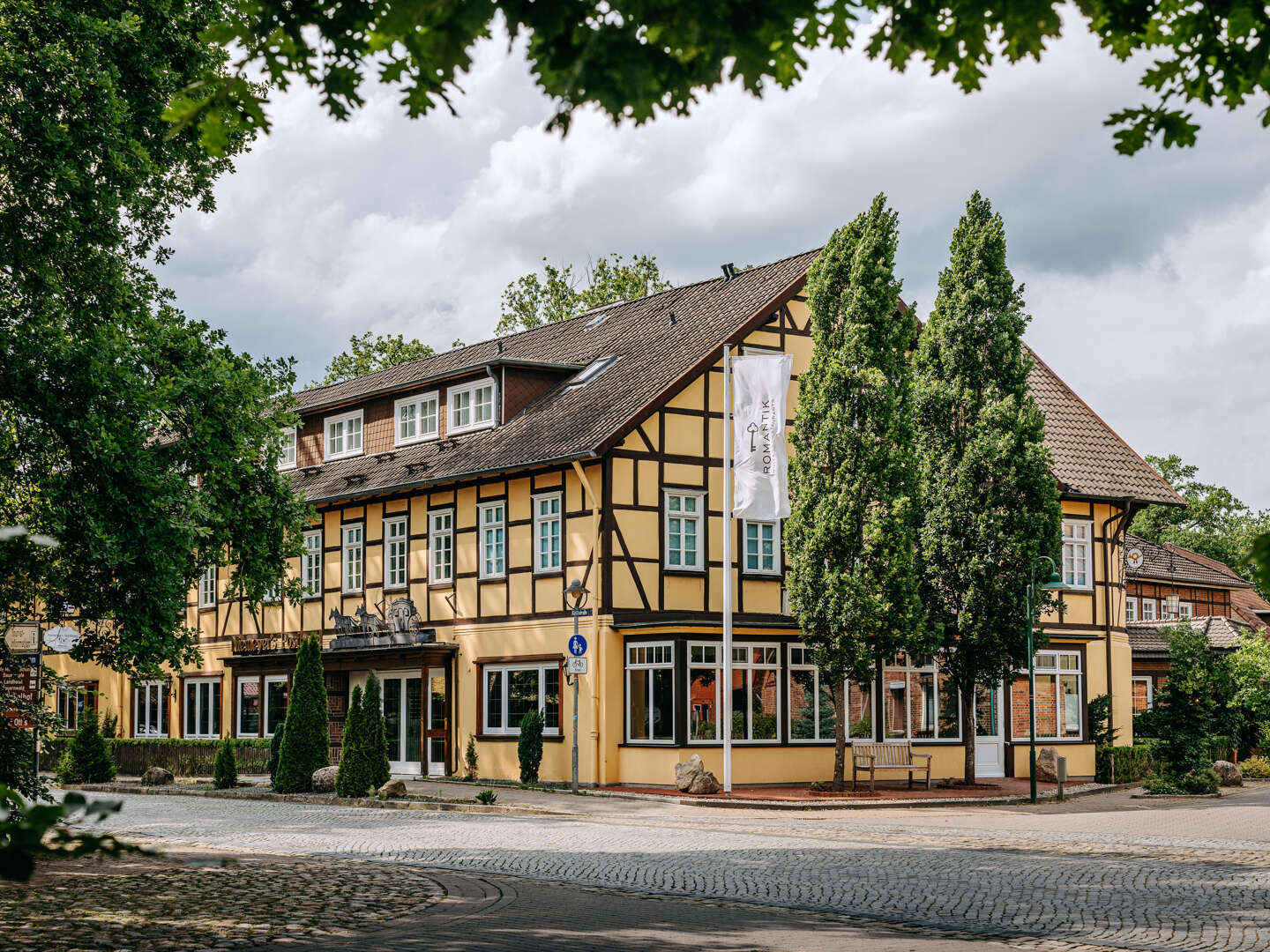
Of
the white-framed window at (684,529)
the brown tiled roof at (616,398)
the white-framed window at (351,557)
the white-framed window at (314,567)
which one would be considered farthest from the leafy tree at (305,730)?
the white-framed window at (314,567)

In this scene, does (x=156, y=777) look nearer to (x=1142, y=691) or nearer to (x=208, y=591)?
(x=208, y=591)

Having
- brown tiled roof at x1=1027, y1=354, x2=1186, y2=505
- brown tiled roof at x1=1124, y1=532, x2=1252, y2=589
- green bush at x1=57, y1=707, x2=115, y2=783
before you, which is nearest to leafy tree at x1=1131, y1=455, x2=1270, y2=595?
brown tiled roof at x1=1124, y1=532, x2=1252, y2=589

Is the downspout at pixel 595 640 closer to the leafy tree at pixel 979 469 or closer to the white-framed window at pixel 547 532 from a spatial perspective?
the white-framed window at pixel 547 532

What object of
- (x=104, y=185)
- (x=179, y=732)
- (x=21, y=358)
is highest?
(x=104, y=185)

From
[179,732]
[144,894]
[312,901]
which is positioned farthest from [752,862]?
[179,732]

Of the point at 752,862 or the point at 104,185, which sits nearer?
the point at 752,862

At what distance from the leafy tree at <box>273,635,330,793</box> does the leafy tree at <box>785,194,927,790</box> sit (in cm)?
925

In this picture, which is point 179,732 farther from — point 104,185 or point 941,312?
point 104,185

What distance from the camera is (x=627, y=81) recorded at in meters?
3.39

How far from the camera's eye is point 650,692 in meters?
28.2

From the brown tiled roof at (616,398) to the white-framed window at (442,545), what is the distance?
1.01 meters

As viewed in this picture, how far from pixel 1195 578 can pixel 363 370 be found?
107ft

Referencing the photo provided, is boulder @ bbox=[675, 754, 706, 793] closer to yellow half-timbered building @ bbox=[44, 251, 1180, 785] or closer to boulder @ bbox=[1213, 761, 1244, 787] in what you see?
yellow half-timbered building @ bbox=[44, 251, 1180, 785]

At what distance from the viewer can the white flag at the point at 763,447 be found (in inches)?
1053
